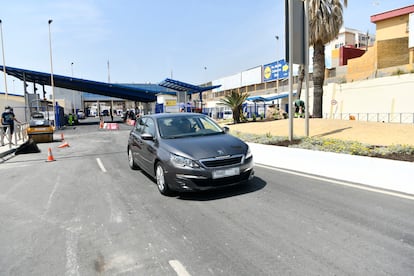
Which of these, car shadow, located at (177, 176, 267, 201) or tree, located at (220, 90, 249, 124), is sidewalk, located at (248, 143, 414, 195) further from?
tree, located at (220, 90, 249, 124)

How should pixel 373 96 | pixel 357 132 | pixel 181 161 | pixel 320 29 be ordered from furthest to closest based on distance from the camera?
pixel 373 96 → pixel 320 29 → pixel 357 132 → pixel 181 161

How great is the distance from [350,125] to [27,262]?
46.6 ft

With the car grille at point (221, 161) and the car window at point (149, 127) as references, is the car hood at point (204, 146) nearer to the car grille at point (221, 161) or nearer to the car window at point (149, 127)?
the car grille at point (221, 161)

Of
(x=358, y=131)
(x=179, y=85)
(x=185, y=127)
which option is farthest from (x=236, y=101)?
(x=179, y=85)

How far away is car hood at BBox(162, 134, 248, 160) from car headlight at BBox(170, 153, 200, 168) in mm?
72

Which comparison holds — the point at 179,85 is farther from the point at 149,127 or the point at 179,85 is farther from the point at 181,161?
the point at 181,161

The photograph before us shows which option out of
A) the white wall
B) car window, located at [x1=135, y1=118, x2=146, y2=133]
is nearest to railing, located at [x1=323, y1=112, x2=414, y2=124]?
the white wall

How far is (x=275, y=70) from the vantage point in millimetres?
54438

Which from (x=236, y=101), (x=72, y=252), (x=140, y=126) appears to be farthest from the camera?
(x=236, y=101)

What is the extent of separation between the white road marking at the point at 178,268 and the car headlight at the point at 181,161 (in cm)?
210

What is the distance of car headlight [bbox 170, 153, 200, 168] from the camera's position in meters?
5.23

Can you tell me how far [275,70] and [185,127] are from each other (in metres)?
50.8

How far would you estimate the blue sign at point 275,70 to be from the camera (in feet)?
170

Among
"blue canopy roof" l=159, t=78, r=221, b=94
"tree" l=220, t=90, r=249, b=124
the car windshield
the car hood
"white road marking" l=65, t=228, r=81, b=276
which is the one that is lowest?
"white road marking" l=65, t=228, r=81, b=276
